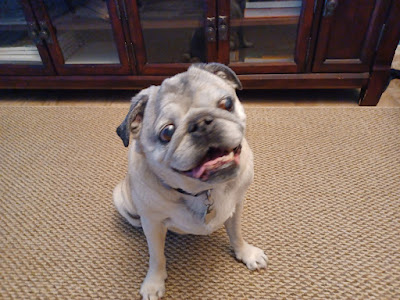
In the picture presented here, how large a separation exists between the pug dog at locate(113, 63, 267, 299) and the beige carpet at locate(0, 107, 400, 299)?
23 cm

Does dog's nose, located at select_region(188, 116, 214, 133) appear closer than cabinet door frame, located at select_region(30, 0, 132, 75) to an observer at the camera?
Yes

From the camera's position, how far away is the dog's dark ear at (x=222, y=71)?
80cm

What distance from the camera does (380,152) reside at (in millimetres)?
1422

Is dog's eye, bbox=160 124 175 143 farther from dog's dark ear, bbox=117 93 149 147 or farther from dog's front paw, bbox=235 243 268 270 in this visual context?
dog's front paw, bbox=235 243 268 270

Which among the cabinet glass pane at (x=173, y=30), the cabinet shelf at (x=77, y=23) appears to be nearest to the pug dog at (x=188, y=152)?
the cabinet glass pane at (x=173, y=30)

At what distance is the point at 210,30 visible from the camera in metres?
1.67

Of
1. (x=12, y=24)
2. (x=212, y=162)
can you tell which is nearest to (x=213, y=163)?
(x=212, y=162)

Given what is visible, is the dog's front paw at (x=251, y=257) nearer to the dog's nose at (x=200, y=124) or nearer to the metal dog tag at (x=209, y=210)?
the metal dog tag at (x=209, y=210)

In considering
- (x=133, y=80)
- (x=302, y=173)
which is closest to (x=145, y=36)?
(x=133, y=80)

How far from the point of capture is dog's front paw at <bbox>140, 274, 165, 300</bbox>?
3.06ft

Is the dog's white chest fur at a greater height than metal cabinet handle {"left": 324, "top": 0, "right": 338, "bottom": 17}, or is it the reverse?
metal cabinet handle {"left": 324, "top": 0, "right": 338, "bottom": 17}

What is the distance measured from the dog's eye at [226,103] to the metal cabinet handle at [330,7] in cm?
117

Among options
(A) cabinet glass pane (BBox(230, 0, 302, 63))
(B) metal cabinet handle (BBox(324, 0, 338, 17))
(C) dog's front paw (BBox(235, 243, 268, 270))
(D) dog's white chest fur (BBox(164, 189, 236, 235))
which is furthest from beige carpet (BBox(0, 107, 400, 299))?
(B) metal cabinet handle (BBox(324, 0, 338, 17))

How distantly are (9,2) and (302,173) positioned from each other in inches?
77.9
